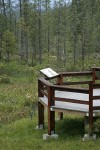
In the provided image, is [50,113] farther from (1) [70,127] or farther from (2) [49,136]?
(1) [70,127]

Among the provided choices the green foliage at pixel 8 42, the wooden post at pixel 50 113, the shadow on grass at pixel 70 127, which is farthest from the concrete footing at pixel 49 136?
the green foliage at pixel 8 42

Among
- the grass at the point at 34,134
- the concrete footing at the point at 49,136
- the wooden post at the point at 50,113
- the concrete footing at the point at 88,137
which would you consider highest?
the wooden post at the point at 50,113

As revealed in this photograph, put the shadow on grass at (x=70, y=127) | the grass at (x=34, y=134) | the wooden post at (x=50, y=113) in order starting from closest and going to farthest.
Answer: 1. the grass at (x=34, y=134)
2. the wooden post at (x=50, y=113)
3. the shadow on grass at (x=70, y=127)

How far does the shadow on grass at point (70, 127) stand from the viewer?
11.1 m

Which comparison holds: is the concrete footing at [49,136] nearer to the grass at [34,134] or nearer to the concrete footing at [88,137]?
the grass at [34,134]

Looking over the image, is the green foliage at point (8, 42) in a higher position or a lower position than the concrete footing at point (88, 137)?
higher

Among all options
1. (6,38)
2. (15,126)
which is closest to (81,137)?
(15,126)

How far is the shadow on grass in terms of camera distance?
11095 mm

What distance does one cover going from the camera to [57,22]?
6031cm

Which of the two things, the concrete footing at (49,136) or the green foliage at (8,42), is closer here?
the concrete footing at (49,136)

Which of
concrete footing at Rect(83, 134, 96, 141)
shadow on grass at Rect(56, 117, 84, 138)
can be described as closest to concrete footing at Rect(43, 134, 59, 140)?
shadow on grass at Rect(56, 117, 84, 138)

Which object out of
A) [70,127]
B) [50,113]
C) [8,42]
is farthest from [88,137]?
[8,42]

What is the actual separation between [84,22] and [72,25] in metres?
2.20

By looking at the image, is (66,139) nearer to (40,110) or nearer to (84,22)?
(40,110)
